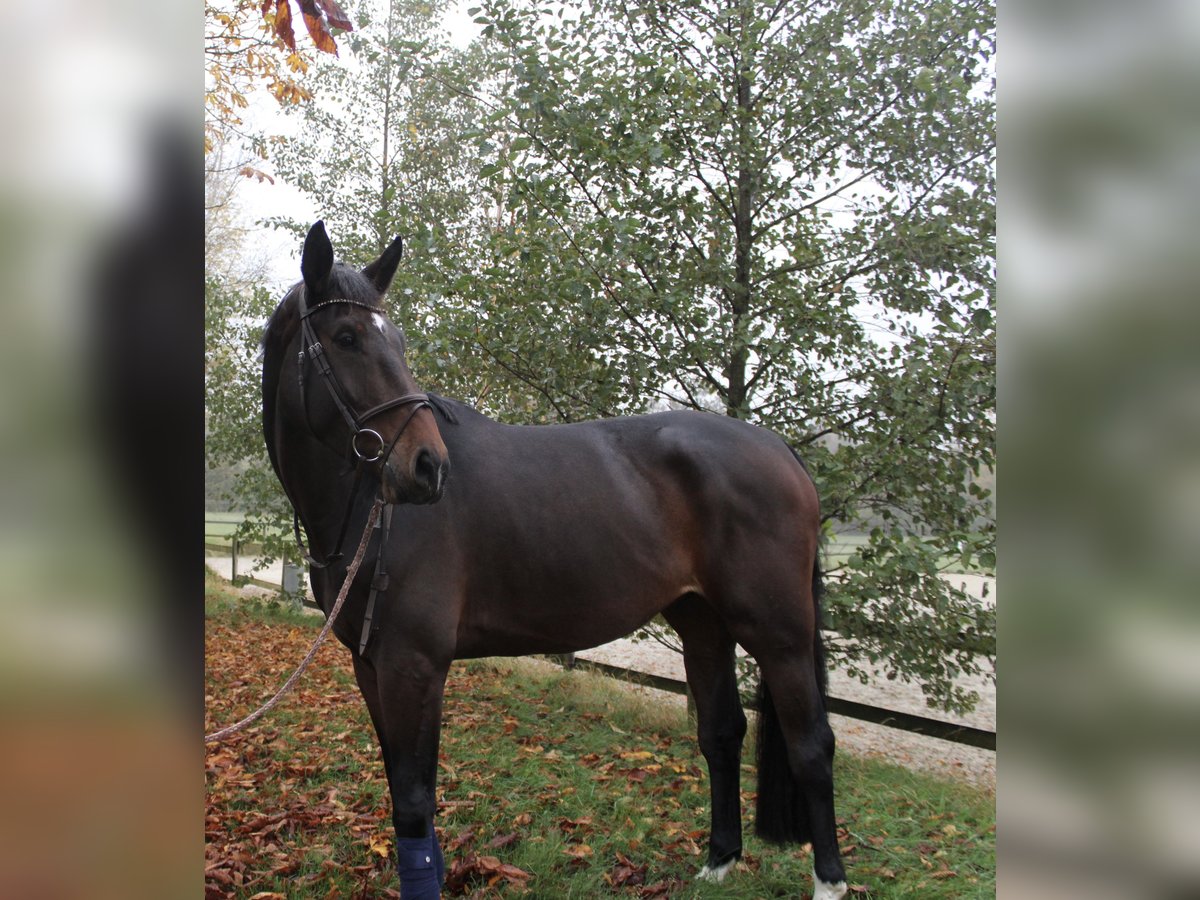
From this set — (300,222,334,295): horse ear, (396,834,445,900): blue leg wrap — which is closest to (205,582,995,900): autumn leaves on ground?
(396,834,445,900): blue leg wrap

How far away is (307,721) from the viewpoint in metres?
5.78

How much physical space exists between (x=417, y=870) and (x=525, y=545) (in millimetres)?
1106

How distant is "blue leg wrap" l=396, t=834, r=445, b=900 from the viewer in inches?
102

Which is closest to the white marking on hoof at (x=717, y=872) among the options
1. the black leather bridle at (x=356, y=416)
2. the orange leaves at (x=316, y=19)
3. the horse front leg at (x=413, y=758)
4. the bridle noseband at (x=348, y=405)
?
the horse front leg at (x=413, y=758)

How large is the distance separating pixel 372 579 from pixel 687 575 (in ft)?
4.09

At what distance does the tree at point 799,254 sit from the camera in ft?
14.4

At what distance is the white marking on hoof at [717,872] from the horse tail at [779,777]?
0.72ft

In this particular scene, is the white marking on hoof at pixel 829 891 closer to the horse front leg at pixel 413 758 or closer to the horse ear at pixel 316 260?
the horse front leg at pixel 413 758

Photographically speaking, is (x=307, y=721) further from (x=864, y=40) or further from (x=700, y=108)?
(x=864, y=40)

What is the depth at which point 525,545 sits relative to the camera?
3.03 metres

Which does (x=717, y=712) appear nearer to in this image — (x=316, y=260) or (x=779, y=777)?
(x=779, y=777)

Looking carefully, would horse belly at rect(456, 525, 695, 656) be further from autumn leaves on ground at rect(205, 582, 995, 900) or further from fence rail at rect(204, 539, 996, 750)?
fence rail at rect(204, 539, 996, 750)

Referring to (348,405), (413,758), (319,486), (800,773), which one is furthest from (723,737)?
(348,405)
